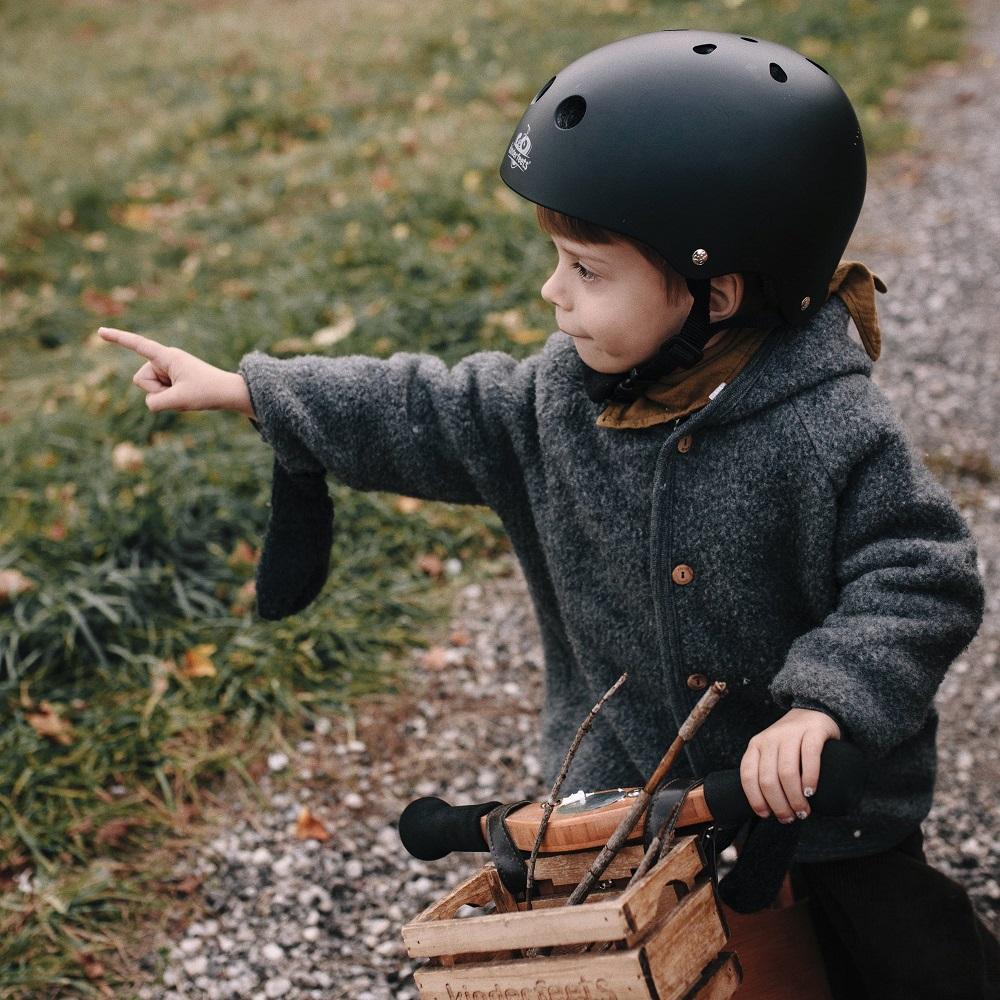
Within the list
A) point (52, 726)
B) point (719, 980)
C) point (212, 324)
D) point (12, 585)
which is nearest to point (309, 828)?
point (52, 726)

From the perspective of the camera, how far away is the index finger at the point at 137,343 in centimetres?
197

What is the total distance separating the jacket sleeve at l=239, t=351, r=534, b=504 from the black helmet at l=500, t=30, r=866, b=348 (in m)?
0.37

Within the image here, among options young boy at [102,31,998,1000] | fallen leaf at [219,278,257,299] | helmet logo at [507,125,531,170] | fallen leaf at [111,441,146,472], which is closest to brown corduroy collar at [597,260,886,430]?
young boy at [102,31,998,1000]

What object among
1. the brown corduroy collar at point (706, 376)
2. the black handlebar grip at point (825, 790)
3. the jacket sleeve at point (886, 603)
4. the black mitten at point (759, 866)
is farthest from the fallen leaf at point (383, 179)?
the black handlebar grip at point (825, 790)

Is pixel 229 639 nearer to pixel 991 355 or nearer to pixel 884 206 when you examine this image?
pixel 991 355

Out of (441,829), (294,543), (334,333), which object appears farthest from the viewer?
(334,333)

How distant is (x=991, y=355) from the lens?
4.42 meters

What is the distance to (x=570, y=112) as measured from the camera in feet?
6.11

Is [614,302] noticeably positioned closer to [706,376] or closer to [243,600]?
[706,376]

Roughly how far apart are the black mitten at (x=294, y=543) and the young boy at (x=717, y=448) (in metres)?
0.01

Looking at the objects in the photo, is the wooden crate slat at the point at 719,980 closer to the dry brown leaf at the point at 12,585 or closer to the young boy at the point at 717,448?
the young boy at the point at 717,448

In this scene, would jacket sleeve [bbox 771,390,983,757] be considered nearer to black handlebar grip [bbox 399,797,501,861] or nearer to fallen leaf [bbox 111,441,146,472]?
black handlebar grip [bbox 399,797,501,861]

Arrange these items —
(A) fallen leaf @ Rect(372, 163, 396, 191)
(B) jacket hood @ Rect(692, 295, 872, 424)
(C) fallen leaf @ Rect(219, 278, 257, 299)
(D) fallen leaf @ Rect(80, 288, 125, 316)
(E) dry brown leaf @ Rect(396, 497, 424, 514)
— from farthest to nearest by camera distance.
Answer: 1. (A) fallen leaf @ Rect(372, 163, 396, 191)
2. (D) fallen leaf @ Rect(80, 288, 125, 316)
3. (C) fallen leaf @ Rect(219, 278, 257, 299)
4. (E) dry brown leaf @ Rect(396, 497, 424, 514)
5. (B) jacket hood @ Rect(692, 295, 872, 424)

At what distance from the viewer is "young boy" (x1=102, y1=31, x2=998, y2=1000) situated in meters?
1.71
